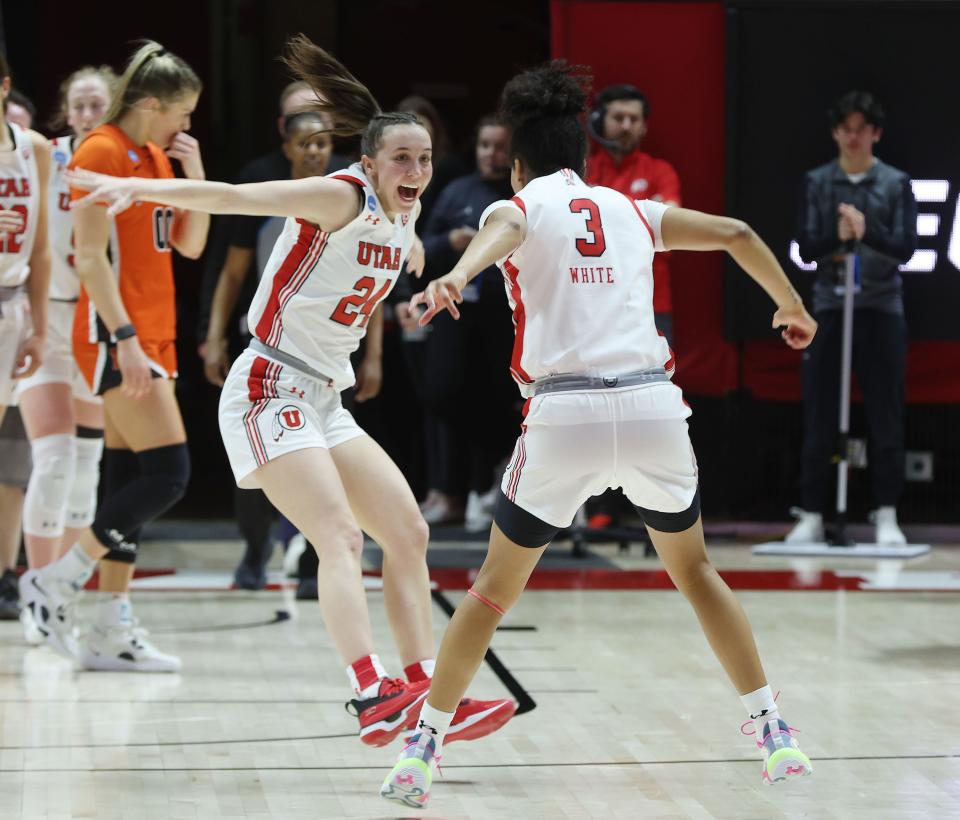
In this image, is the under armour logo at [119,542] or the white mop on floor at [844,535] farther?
the white mop on floor at [844,535]

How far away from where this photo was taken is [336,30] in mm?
11336

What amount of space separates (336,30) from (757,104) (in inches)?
150

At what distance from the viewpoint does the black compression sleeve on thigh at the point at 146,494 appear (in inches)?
210

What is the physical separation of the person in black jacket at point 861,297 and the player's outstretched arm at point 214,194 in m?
4.38

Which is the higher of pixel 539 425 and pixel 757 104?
pixel 757 104

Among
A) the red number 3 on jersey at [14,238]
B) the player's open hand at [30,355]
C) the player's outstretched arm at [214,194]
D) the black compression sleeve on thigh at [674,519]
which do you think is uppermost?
the player's outstretched arm at [214,194]

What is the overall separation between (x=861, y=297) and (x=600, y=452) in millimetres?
4808

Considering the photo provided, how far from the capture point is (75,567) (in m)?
5.57

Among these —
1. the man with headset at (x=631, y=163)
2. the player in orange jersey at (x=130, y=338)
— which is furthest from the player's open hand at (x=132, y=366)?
the man with headset at (x=631, y=163)

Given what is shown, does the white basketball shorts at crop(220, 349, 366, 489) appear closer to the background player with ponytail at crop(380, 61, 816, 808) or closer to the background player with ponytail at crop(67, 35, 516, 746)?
the background player with ponytail at crop(67, 35, 516, 746)

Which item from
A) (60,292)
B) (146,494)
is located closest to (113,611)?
(146,494)

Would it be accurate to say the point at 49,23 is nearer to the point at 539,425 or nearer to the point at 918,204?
the point at 918,204

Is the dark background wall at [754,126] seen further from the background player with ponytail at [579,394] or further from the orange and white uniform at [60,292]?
the background player with ponytail at [579,394]

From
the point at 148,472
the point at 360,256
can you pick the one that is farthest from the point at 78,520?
the point at 360,256
